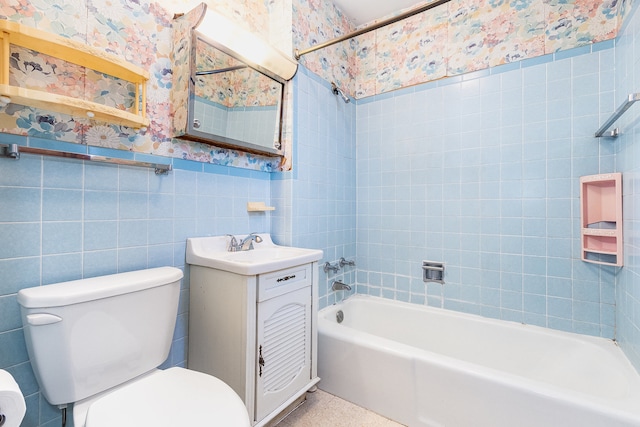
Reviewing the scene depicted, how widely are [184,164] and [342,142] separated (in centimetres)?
126

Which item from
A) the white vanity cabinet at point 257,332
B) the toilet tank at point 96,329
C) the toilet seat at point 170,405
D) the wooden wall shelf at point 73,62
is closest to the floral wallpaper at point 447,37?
the wooden wall shelf at point 73,62

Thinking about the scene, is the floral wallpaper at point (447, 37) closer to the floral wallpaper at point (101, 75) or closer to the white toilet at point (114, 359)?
the floral wallpaper at point (101, 75)

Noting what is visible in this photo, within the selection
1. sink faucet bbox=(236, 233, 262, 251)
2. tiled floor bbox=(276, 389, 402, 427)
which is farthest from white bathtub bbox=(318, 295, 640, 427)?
sink faucet bbox=(236, 233, 262, 251)

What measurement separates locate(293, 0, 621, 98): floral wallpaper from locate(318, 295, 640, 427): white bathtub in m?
1.72

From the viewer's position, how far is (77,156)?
1063mm

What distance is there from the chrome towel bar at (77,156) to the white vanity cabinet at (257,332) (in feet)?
1.64

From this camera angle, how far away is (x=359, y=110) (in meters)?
2.47

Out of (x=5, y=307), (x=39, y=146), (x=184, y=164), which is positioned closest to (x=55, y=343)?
(x=5, y=307)

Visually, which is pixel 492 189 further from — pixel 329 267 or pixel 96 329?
pixel 96 329

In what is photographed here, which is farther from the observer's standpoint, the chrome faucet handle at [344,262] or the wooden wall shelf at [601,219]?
the chrome faucet handle at [344,262]

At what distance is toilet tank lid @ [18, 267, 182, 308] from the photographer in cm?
86

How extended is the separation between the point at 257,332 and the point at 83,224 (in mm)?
807

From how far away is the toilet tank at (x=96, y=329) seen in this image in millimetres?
866

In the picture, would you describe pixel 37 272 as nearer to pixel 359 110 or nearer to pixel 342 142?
pixel 342 142
